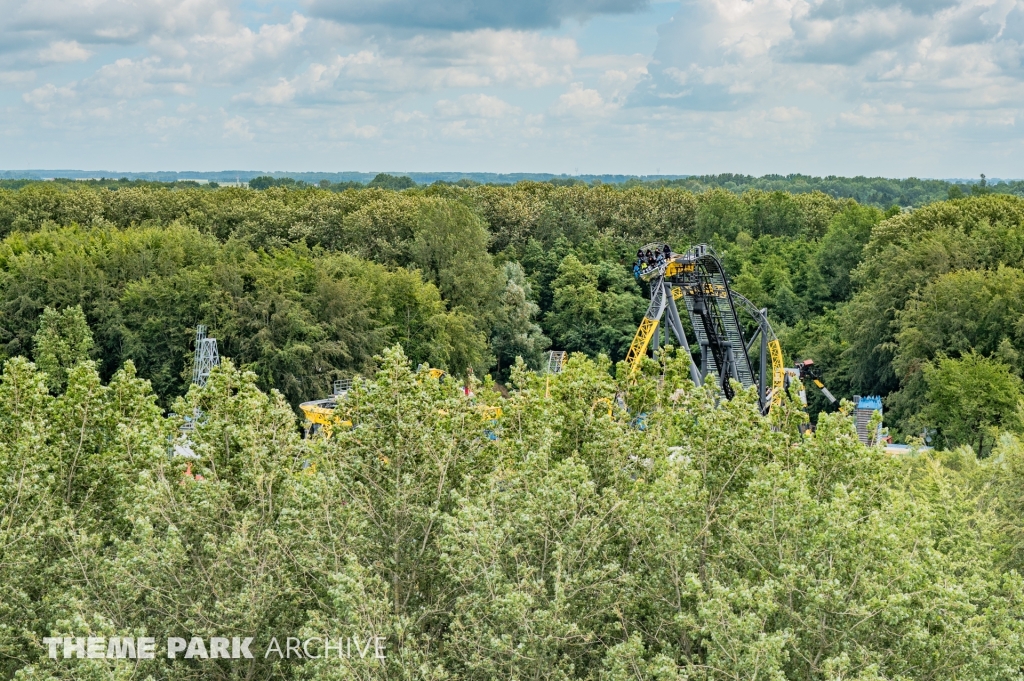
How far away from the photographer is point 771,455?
716 inches

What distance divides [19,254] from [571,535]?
179 feet

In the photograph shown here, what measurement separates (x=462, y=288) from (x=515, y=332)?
558 centimetres

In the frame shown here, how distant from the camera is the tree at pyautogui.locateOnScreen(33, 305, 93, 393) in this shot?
48750 mm

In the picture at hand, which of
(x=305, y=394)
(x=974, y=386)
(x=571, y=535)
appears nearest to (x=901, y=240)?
(x=974, y=386)

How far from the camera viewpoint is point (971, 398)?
4400 centimetres

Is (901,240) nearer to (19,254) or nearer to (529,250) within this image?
(529,250)

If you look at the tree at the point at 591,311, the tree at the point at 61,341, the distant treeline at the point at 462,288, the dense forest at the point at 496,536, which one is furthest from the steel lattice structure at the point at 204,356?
the dense forest at the point at 496,536

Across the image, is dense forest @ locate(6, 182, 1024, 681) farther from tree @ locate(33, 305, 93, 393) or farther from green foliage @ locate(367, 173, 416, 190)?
green foliage @ locate(367, 173, 416, 190)

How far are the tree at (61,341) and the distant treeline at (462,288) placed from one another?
65.7 inches

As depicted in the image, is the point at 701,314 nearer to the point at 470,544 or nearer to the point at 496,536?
the point at 496,536

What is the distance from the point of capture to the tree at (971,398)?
143 feet

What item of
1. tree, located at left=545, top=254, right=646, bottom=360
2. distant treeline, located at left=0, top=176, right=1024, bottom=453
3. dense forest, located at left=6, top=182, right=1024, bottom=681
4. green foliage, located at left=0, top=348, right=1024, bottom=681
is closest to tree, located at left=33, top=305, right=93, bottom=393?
distant treeline, located at left=0, top=176, right=1024, bottom=453

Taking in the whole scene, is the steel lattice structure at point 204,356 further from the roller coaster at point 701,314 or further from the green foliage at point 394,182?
the green foliage at point 394,182

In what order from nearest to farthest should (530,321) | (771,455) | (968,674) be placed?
(968,674)
(771,455)
(530,321)
